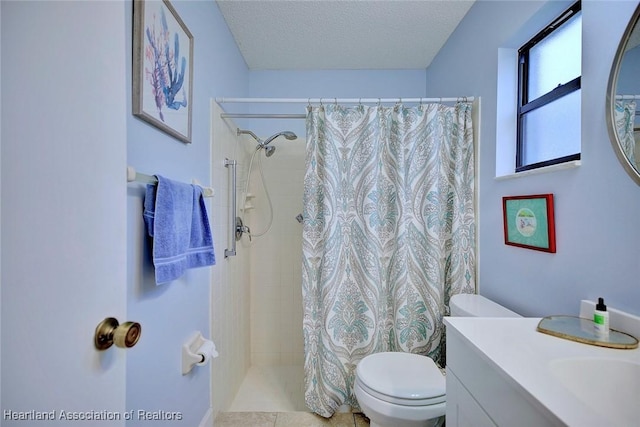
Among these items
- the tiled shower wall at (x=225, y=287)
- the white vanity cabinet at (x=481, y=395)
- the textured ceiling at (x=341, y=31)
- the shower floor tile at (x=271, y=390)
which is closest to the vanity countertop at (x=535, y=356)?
the white vanity cabinet at (x=481, y=395)

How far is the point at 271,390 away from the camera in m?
2.03

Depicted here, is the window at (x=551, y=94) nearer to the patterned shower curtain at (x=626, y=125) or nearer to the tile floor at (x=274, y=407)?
the patterned shower curtain at (x=626, y=125)

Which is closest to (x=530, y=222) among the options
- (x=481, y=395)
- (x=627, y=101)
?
(x=627, y=101)

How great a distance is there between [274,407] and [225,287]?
2.71 feet

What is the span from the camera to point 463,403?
33.5 inches

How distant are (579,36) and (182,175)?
5.69 feet

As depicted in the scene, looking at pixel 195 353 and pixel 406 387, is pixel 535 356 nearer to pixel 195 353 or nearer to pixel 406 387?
pixel 406 387

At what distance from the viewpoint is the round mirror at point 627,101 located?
32.8 inches

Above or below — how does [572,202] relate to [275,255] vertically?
above

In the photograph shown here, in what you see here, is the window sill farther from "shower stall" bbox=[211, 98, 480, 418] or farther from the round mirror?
"shower stall" bbox=[211, 98, 480, 418]

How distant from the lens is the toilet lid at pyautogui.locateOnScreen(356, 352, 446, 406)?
122 centimetres

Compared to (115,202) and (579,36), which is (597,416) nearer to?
(115,202)

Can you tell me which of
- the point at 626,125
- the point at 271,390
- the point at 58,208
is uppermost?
the point at 626,125

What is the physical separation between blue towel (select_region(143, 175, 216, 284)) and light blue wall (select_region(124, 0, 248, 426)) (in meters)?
0.06
